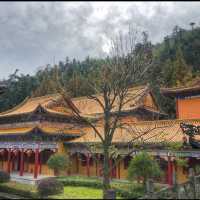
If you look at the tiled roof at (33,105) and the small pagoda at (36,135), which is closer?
the small pagoda at (36,135)

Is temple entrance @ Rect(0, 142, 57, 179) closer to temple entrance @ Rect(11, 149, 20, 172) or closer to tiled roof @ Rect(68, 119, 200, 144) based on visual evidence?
temple entrance @ Rect(11, 149, 20, 172)

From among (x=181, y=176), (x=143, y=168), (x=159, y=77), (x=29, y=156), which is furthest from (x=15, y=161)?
(x=159, y=77)

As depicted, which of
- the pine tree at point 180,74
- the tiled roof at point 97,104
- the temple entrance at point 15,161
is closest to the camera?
the tiled roof at point 97,104

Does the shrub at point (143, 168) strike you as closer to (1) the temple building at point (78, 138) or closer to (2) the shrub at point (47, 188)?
(1) the temple building at point (78, 138)

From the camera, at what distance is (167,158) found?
23016 mm

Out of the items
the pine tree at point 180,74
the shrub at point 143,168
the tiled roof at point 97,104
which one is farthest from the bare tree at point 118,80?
the pine tree at point 180,74

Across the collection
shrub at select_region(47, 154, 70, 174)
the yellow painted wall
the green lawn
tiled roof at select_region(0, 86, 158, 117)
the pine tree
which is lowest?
the green lawn

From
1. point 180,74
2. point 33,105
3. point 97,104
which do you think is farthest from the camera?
point 180,74

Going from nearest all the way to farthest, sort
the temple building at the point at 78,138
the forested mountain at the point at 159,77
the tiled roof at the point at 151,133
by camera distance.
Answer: the tiled roof at the point at 151,133, the temple building at the point at 78,138, the forested mountain at the point at 159,77

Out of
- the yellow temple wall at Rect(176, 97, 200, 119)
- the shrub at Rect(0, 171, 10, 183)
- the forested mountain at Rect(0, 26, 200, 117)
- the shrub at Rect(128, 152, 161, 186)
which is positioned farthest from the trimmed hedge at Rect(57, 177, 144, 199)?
the forested mountain at Rect(0, 26, 200, 117)

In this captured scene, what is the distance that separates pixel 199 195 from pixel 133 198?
412cm

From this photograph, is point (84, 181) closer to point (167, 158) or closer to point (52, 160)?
point (52, 160)

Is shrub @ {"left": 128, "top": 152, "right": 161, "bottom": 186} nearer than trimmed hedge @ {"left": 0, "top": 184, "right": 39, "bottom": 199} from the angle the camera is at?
No

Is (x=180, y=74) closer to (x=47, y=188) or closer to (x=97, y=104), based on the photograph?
(x=97, y=104)
